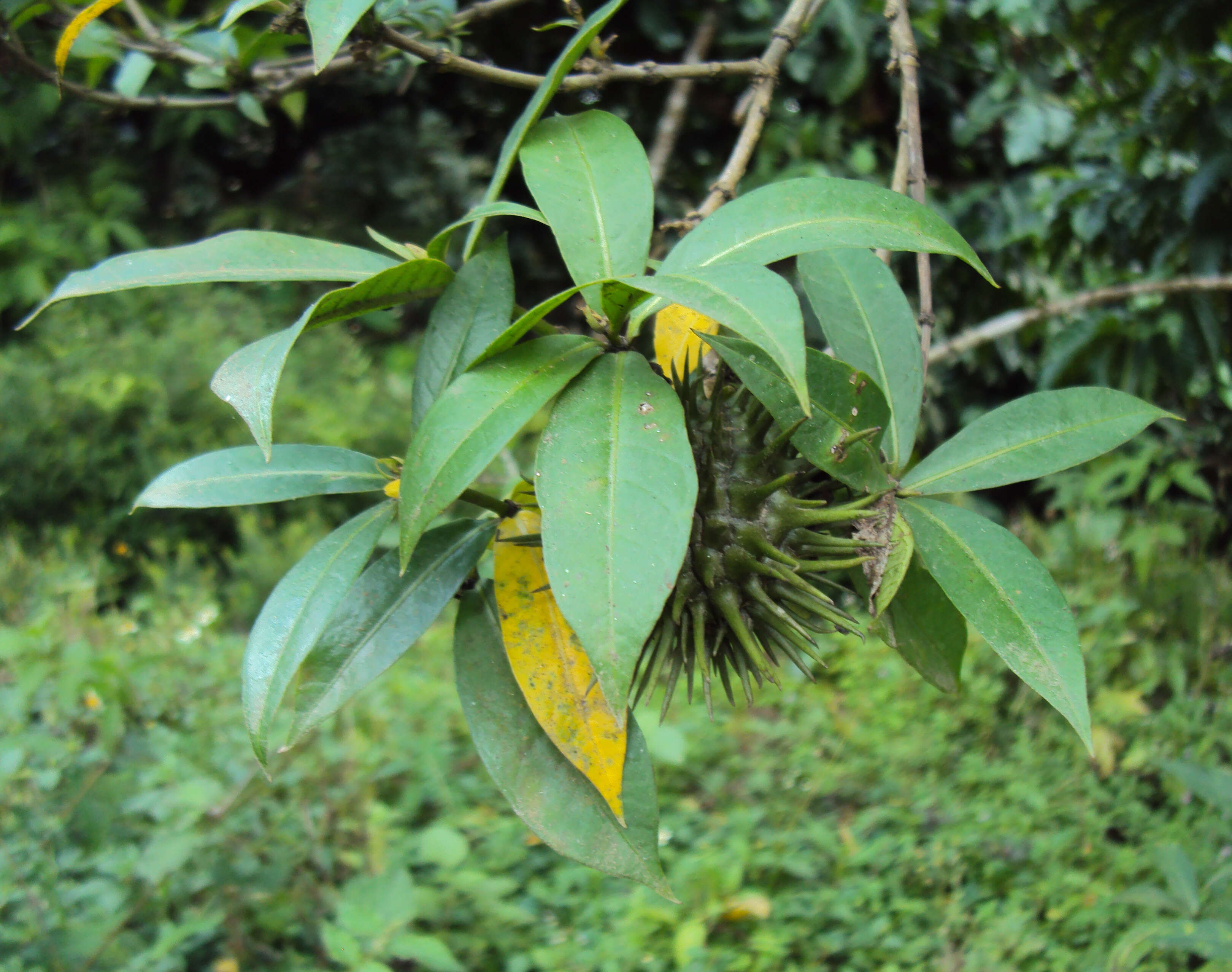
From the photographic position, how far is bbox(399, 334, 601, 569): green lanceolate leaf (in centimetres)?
46

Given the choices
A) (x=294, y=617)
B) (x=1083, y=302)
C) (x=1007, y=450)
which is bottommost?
(x=1083, y=302)

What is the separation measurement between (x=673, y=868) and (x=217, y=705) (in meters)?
1.07

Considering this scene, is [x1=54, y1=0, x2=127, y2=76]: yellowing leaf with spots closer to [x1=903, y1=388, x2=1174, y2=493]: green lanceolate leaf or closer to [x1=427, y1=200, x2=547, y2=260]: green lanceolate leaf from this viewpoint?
[x1=427, y1=200, x2=547, y2=260]: green lanceolate leaf

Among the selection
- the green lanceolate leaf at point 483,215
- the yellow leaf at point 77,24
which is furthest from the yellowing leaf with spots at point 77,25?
the green lanceolate leaf at point 483,215

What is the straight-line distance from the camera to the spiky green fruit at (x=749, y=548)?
538 mm

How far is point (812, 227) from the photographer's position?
20.0 inches

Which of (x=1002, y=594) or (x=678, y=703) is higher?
(x=1002, y=594)

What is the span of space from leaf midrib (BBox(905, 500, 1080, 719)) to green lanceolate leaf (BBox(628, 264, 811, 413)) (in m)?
0.18

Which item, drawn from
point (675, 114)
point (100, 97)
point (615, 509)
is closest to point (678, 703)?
point (675, 114)

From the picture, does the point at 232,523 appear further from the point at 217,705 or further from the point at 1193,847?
the point at 1193,847

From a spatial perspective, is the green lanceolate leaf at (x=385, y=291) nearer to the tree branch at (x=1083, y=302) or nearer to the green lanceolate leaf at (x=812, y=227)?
the green lanceolate leaf at (x=812, y=227)

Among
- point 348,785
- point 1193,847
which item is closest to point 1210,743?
point 1193,847

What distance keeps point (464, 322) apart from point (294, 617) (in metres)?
0.22

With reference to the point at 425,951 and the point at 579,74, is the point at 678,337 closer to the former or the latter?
the point at 579,74
